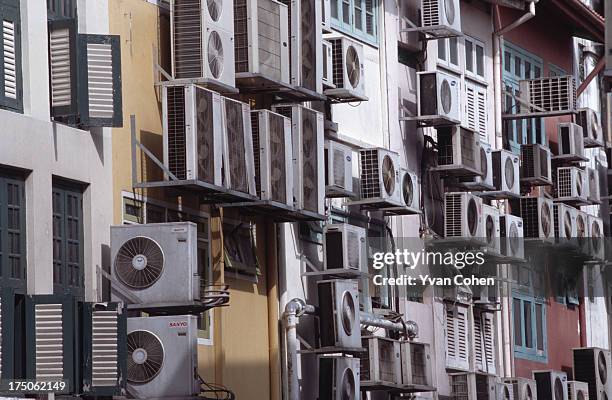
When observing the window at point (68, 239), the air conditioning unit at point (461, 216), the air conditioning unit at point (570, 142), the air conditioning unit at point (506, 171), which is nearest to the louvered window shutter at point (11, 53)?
the window at point (68, 239)

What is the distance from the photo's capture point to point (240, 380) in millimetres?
24516

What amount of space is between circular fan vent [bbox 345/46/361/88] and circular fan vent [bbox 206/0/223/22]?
3928 mm

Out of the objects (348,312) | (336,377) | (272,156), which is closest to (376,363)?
(348,312)

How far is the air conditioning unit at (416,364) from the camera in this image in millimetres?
27953

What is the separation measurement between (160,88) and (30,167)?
121 inches

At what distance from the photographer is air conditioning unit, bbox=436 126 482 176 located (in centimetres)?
3069

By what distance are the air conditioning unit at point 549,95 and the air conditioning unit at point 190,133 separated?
512 inches

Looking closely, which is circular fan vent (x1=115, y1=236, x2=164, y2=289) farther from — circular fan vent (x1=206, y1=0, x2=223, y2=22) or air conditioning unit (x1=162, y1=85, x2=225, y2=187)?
circular fan vent (x1=206, y1=0, x2=223, y2=22)

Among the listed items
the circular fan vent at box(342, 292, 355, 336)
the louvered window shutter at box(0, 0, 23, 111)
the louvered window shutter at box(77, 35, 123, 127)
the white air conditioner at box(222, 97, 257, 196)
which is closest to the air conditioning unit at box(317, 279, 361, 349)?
the circular fan vent at box(342, 292, 355, 336)

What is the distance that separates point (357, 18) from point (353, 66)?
92.9 inches

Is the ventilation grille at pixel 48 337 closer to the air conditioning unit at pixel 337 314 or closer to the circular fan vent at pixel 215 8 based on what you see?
the circular fan vent at pixel 215 8

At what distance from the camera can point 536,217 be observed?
34406 mm

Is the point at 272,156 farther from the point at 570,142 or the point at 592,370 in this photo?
the point at 592,370

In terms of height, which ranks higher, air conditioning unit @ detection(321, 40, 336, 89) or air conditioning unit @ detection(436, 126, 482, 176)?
air conditioning unit @ detection(321, 40, 336, 89)
